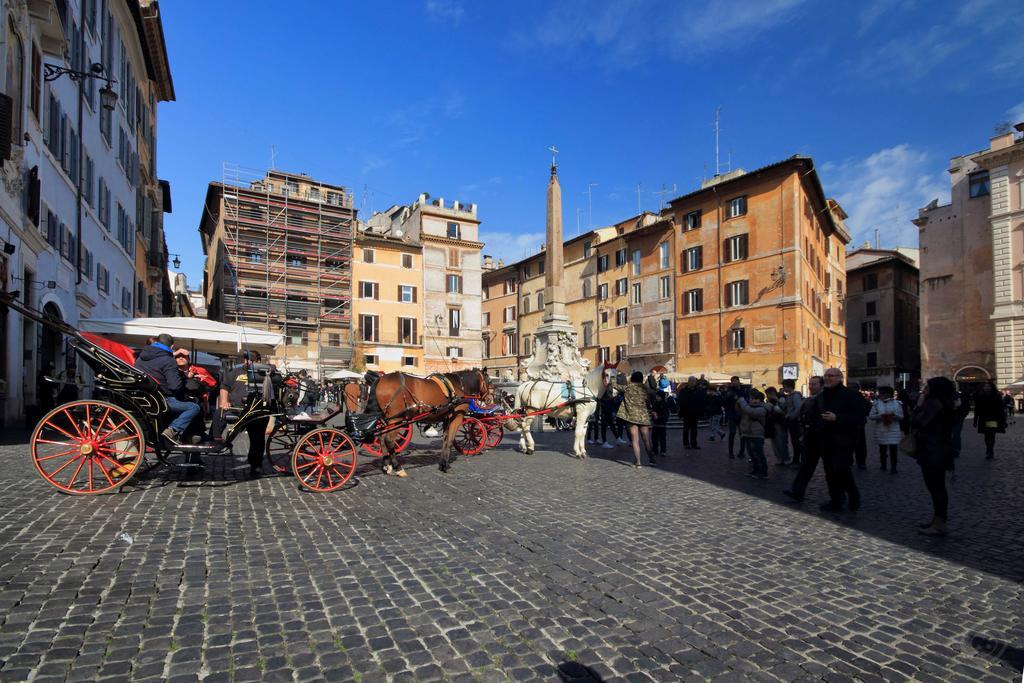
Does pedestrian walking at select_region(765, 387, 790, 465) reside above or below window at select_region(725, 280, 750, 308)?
below

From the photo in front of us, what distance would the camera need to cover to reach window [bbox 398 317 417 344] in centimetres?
4616

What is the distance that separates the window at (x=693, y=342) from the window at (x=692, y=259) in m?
4.32

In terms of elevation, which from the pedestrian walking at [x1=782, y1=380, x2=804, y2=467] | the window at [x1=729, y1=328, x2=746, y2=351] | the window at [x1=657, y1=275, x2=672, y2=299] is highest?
the window at [x1=657, y1=275, x2=672, y2=299]

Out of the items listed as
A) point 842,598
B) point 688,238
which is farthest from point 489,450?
point 688,238

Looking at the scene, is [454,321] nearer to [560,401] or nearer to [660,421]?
[560,401]

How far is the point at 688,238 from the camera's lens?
134ft

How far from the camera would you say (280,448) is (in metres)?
11.7

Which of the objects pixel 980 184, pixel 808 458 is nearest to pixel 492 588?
pixel 808 458

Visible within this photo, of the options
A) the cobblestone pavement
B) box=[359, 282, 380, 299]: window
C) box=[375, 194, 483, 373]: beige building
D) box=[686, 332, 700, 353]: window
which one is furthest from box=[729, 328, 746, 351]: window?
the cobblestone pavement

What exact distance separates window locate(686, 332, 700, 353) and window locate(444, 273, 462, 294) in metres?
18.4

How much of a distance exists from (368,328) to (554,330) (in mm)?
28710

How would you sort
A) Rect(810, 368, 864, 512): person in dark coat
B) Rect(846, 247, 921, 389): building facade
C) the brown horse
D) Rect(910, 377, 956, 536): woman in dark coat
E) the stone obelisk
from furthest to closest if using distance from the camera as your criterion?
Rect(846, 247, 921, 389): building facade
the stone obelisk
the brown horse
Rect(810, 368, 864, 512): person in dark coat
Rect(910, 377, 956, 536): woman in dark coat

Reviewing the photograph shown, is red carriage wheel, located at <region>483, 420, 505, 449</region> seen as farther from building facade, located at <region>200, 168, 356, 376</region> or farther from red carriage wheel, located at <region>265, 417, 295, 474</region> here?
building facade, located at <region>200, 168, 356, 376</region>

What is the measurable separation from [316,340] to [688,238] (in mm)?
26043
